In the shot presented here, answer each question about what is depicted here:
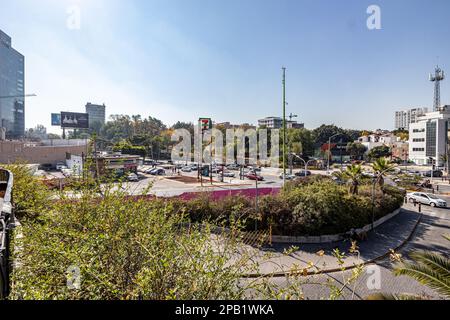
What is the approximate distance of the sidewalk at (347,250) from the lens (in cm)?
1112

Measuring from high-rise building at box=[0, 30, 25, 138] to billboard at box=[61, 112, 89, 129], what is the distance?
3318 centimetres

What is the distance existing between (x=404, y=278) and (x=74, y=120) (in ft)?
232

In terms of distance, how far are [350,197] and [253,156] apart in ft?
155

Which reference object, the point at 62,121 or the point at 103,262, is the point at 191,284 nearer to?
the point at 103,262

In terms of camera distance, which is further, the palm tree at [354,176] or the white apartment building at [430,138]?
the white apartment building at [430,138]

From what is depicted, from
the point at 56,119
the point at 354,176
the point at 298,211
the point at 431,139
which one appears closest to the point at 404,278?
the point at 298,211

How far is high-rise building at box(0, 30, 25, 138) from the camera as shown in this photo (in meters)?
86.2

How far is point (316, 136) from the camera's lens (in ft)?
282

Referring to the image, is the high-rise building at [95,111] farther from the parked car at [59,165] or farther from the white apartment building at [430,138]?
the white apartment building at [430,138]

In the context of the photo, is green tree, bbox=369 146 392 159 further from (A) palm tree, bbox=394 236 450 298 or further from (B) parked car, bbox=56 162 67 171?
(A) palm tree, bbox=394 236 450 298

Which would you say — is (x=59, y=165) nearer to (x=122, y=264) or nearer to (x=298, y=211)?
(x=298, y=211)

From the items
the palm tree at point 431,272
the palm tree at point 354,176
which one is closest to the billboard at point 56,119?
the palm tree at point 354,176

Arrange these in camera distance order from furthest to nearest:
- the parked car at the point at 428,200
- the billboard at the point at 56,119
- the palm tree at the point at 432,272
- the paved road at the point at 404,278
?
the billboard at the point at 56,119 < the parked car at the point at 428,200 < the paved road at the point at 404,278 < the palm tree at the point at 432,272

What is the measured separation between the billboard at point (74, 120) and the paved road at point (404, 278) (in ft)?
220
